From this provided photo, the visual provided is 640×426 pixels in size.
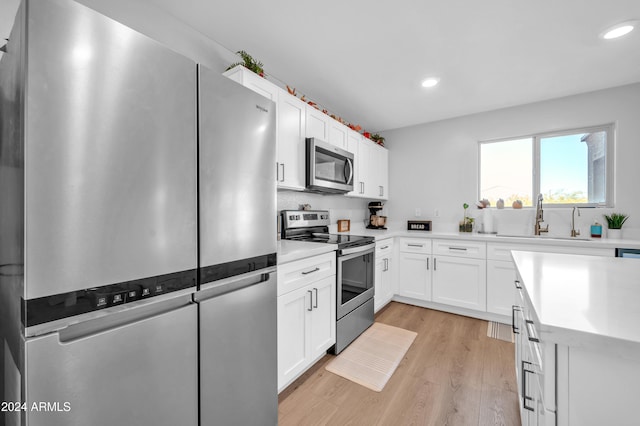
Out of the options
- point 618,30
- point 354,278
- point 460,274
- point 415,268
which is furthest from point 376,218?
point 618,30

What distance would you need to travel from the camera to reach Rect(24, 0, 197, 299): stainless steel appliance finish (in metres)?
0.67

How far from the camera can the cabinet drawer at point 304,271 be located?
5.32ft

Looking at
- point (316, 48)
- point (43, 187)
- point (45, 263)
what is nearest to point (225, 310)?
point (45, 263)

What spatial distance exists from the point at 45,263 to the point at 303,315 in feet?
4.59

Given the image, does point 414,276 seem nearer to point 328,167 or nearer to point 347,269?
point 347,269

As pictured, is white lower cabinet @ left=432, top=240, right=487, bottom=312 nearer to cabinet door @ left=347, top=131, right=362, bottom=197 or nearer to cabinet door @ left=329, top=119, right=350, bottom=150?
cabinet door @ left=347, top=131, right=362, bottom=197

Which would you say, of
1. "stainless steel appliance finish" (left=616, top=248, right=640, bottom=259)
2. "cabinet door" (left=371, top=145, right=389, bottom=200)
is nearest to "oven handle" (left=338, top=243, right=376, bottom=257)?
"cabinet door" (left=371, top=145, right=389, bottom=200)

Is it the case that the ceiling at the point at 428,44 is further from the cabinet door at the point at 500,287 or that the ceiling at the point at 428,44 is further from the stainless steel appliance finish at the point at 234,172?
the cabinet door at the point at 500,287

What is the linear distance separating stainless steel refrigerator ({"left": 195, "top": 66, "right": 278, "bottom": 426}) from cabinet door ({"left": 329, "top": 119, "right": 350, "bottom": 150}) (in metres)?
1.47

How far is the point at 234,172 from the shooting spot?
3.84 ft

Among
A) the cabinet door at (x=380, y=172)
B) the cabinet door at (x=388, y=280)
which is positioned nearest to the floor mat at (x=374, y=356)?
the cabinet door at (x=388, y=280)

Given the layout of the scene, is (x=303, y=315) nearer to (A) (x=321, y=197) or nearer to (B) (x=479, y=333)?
(A) (x=321, y=197)

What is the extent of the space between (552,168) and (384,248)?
2.23 meters

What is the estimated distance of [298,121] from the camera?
233cm
